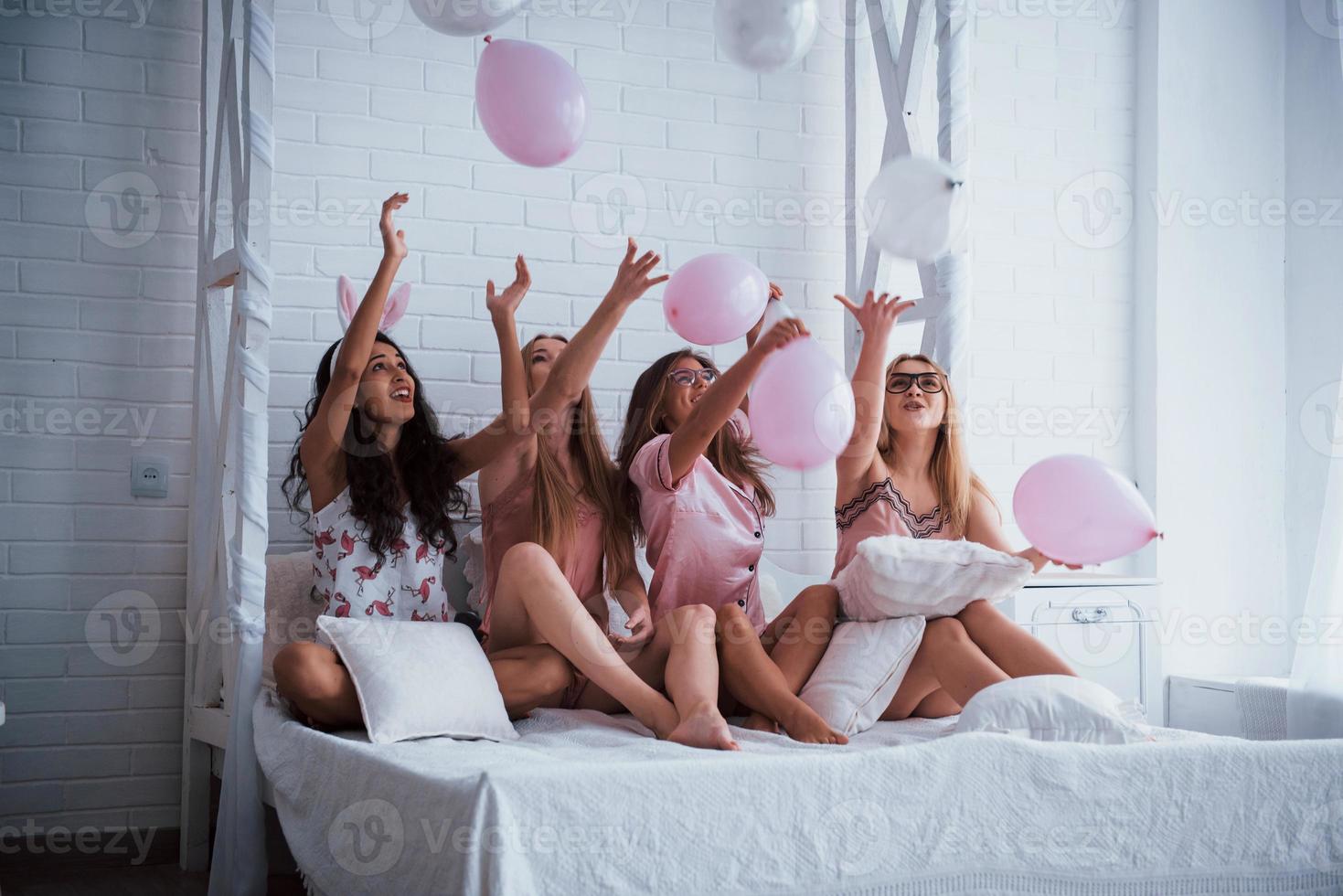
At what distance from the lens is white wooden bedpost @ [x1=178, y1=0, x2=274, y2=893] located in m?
2.17

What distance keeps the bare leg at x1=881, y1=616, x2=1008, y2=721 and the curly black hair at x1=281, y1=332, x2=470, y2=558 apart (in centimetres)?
97

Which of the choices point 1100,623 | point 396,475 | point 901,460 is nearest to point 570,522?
point 396,475

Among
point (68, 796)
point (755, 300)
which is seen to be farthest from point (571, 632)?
point (68, 796)

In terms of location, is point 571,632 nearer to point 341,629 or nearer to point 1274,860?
point 341,629

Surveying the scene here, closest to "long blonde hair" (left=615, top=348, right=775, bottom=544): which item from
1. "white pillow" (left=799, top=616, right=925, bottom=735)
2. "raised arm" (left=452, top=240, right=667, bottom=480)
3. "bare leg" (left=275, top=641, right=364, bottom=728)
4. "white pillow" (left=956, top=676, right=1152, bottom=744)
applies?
"raised arm" (left=452, top=240, right=667, bottom=480)

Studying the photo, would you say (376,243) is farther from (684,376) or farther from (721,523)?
(721,523)

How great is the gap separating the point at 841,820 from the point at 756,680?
645 mm

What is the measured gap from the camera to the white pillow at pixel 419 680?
1.90 metres

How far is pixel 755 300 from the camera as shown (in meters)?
2.20

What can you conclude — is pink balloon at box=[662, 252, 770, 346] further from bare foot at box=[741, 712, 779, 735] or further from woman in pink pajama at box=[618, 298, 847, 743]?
bare foot at box=[741, 712, 779, 735]

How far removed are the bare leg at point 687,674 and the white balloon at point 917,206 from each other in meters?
0.78

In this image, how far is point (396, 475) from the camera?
2428 mm

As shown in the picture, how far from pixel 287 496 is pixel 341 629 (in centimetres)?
70

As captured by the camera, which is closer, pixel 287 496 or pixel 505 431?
pixel 505 431
